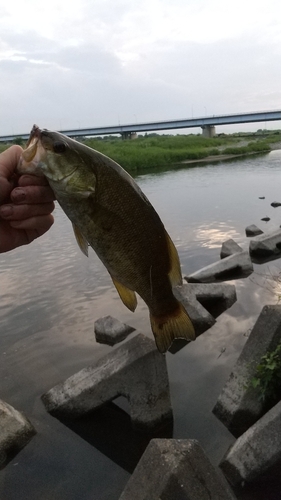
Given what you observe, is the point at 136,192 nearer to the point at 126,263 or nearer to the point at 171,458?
the point at 126,263

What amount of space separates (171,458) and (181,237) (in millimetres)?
11833

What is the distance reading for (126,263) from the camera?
102 inches

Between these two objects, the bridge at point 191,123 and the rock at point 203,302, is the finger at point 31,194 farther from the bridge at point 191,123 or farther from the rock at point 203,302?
the bridge at point 191,123

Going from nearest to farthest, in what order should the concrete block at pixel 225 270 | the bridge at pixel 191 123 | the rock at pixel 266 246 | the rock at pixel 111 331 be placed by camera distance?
1. the rock at pixel 111 331
2. the concrete block at pixel 225 270
3. the rock at pixel 266 246
4. the bridge at pixel 191 123

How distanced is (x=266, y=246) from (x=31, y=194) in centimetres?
1015

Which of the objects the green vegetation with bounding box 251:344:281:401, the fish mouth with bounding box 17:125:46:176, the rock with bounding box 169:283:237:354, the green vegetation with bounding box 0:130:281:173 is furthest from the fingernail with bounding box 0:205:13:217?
the green vegetation with bounding box 0:130:281:173

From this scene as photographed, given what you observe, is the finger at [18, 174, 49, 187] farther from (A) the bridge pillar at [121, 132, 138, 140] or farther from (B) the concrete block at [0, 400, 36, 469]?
(A) the bridge pillar at [121, 132, 138, 140]

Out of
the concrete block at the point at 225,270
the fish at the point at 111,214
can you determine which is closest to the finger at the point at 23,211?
the fish at the point at 111,214

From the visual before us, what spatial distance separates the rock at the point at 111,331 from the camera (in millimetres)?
7457

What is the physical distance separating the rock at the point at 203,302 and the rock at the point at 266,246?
11.6ft

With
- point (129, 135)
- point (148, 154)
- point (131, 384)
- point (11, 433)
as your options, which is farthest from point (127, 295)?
point (129, 135)

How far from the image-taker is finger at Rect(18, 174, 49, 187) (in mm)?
2443

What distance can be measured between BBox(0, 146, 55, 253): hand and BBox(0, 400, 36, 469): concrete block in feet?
10.2

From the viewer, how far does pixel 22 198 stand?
254 centimetres
